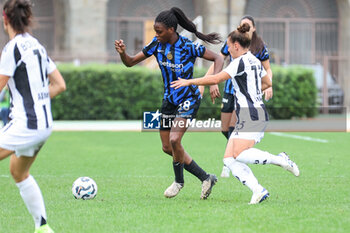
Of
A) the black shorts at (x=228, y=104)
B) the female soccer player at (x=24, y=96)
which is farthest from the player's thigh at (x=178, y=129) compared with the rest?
the female soccer player at (x=24, y=96)

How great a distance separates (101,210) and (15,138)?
193cm

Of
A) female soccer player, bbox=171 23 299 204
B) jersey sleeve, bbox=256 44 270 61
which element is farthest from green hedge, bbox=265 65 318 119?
female soccer player, bbox=171 23 299 204

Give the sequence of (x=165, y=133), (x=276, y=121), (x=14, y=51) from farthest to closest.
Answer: (x=276, y=121) < (x=165, y=133) < (x=14, y=51)

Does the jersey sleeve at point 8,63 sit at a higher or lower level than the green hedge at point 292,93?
higher

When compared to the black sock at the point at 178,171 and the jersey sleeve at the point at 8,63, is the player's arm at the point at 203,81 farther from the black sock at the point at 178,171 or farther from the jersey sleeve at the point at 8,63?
the jersey sleeve at the point at 8,63

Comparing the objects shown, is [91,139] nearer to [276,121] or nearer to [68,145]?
[68,145]

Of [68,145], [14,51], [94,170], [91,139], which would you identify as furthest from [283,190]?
[91,139]

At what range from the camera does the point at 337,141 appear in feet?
53.6

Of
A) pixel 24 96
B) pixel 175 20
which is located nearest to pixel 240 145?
pixel 175 20

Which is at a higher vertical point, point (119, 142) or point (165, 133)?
point (165, 133)

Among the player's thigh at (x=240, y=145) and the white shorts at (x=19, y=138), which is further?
the player's thigh at (x=240, y=145)

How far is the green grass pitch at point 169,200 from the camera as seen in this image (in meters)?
6.37

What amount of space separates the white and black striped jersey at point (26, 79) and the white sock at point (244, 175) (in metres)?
2.53

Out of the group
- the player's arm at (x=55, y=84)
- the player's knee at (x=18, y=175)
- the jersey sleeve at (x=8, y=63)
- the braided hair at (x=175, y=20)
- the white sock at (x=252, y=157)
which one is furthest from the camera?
the braided hair at (x=175, y=20)
